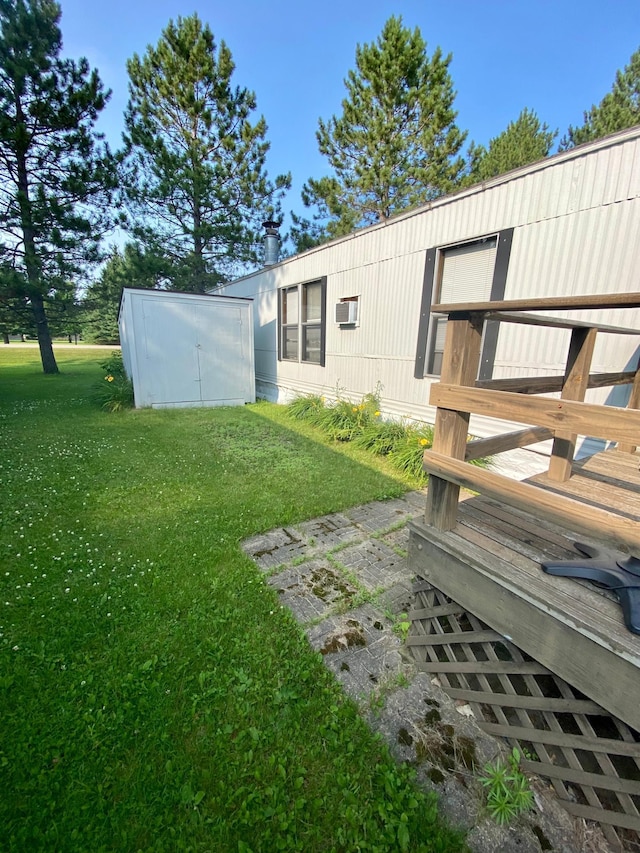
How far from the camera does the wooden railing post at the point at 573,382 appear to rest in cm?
220

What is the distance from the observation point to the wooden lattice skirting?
117cm

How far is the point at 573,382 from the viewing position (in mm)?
2260

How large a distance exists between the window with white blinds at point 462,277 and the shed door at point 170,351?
5274 millimetres

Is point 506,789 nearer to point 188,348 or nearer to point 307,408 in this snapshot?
point 307,408

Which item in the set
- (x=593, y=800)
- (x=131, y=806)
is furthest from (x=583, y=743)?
(x=131, y=806)

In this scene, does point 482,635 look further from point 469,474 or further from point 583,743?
point 469,474

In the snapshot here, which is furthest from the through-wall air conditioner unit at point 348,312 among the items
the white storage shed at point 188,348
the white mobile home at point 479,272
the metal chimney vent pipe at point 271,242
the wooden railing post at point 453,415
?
the wooden railing post at point 453,415

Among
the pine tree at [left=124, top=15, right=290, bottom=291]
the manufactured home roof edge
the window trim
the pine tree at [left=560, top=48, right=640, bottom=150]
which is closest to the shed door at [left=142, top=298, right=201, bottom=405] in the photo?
the manufactured home roof edge

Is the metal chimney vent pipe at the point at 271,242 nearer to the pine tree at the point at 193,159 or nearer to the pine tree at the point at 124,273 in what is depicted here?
the pine tree at the point at 193,159

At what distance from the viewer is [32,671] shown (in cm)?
173

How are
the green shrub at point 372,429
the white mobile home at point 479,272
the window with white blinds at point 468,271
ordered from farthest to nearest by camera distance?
1. the green shrub at point 372,429
2. the window with white blinds at point 468,271
3. the white mobile home at point 479,272

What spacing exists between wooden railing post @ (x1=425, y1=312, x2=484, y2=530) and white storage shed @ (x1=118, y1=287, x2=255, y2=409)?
7249mm

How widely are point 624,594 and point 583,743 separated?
52 cm

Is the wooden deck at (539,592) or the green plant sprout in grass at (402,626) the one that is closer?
the wooden deck at (539,592)
